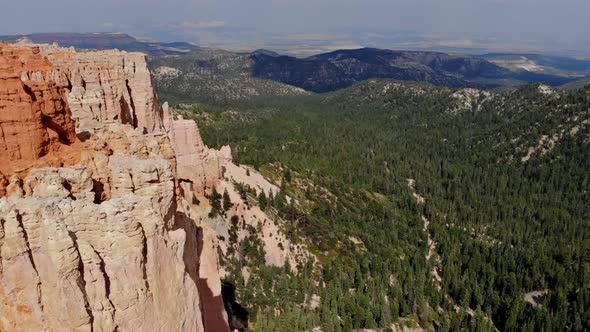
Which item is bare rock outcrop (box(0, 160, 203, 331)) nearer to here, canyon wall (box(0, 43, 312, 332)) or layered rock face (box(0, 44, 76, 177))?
canyon wall (box(0, 43, 312, 332))

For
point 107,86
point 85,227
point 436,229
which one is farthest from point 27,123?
point 436,229

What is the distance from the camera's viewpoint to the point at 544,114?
A: 198875mm

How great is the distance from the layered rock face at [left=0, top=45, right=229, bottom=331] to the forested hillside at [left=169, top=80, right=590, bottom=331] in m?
37.0

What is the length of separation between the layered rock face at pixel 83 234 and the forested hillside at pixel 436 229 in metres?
37.0

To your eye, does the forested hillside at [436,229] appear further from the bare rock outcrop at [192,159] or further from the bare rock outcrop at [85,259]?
the bare rock outcrop at [85,259]

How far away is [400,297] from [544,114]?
525ft

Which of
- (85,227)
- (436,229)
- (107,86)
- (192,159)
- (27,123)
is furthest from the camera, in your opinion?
(436,229)

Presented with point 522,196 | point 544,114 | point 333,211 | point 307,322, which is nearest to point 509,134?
point 544,114

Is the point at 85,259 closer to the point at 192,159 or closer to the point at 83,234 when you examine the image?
the point at 83,234

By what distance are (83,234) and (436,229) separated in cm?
11406

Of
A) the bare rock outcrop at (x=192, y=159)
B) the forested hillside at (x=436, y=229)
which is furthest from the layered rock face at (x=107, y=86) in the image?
the forested hillside at (x=436, y=229)

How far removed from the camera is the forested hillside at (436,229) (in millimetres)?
73938

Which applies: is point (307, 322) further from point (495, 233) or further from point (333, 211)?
point (495, 233)

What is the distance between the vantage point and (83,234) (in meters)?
15.8
